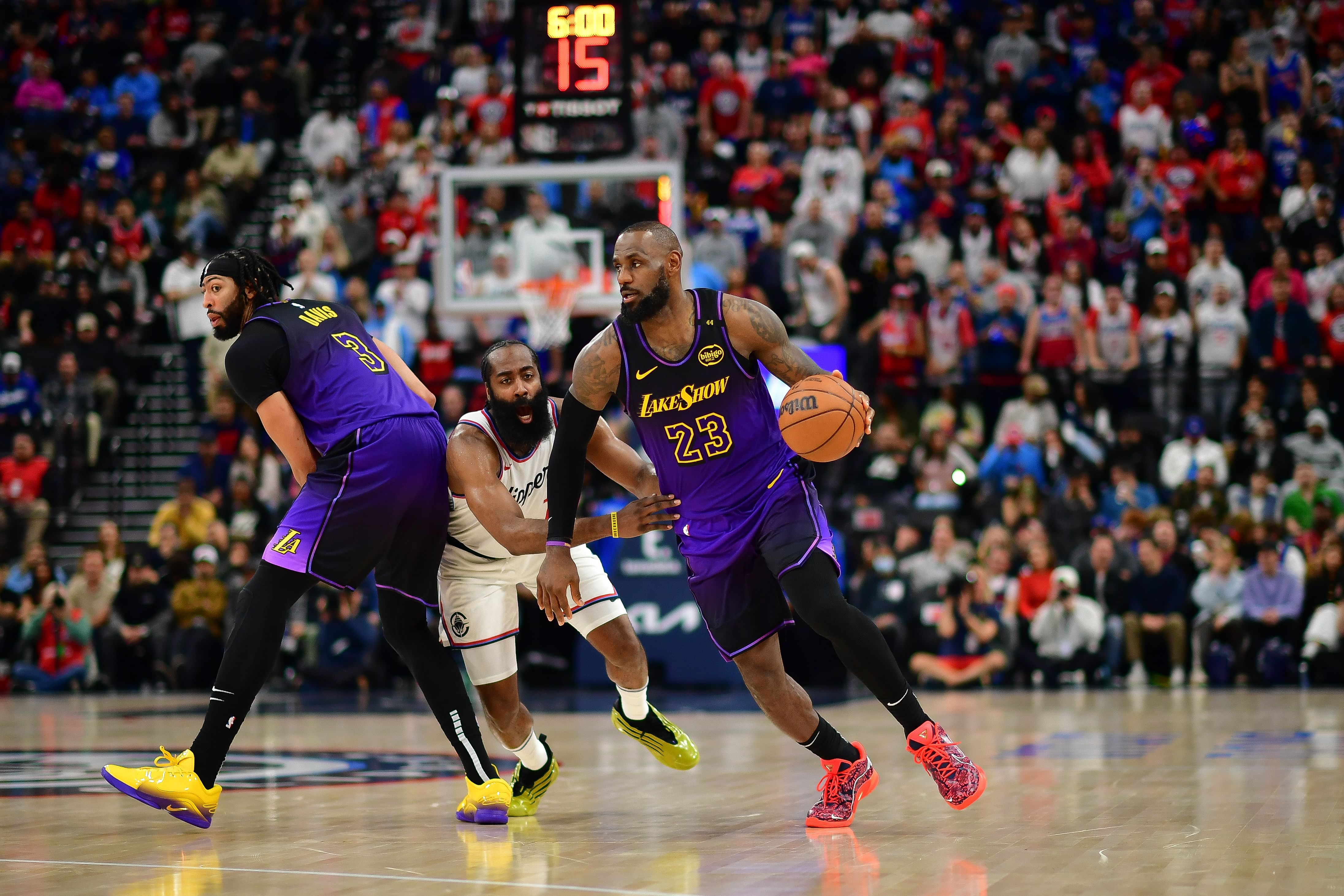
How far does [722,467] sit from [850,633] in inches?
31.2

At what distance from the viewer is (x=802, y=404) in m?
5.36

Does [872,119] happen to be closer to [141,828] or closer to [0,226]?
[0,226]

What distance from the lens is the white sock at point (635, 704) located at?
6.20 meters

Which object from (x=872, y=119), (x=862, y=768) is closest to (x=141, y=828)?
(x=862, y=768)

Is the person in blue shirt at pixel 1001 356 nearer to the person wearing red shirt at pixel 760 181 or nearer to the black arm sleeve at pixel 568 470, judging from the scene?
the person wearing red shirt at pixel 760 181

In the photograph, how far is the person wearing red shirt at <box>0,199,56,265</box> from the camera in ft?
59.5

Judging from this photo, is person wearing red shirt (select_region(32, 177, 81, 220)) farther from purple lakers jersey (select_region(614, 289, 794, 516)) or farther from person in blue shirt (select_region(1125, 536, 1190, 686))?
purple lakers jersey (select_region(614, 289, 794, 516))

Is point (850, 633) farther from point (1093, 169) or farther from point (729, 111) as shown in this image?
point (729, 111)

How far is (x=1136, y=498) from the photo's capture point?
13.7 metres

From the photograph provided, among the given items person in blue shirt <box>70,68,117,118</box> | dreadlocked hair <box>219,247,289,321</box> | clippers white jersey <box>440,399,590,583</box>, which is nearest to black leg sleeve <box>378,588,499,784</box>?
clippers white jersey <box>440,399,590,583</box>

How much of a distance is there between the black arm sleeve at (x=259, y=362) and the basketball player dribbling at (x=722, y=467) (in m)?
1.07

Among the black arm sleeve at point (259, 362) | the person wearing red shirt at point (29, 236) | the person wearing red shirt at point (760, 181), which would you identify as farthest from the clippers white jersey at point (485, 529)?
the person wearing red shirt at point (29, 236)

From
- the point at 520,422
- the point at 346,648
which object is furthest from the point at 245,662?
the point at 346,648

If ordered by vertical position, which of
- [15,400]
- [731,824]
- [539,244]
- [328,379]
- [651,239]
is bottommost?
[731,824]
